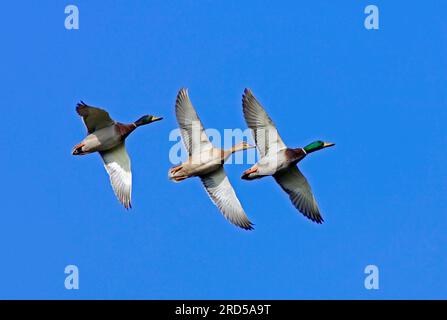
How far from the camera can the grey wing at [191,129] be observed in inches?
1061

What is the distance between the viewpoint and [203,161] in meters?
26.9

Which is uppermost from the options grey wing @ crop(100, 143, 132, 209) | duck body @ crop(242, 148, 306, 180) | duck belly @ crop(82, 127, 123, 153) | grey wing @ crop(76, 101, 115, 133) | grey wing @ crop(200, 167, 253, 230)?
grey wing @ crop(76, 101, 115, 133)

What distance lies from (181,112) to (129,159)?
5.88 ft

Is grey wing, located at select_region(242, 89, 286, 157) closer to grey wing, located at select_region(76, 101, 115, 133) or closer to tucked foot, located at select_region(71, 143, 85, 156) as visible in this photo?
grey wing, located at select_region(76, 101, 115, 133)

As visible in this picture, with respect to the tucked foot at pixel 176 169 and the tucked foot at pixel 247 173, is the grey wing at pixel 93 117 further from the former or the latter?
the tucked foot at pixel 247 173

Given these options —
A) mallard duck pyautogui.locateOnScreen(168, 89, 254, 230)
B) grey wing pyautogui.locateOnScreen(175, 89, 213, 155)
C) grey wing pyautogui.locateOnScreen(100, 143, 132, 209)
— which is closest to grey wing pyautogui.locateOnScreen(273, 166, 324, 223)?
mallard duck pyautogui.locateOnScreen(168, 89, 254, 230)

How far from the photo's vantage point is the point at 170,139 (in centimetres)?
2719

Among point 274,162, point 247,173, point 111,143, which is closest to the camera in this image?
point 247,173

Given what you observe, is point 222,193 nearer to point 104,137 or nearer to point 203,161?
point 203,161

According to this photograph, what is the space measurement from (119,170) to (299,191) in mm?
3525

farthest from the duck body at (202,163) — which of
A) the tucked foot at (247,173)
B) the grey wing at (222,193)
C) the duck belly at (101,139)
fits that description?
the duck belly at (101,139)

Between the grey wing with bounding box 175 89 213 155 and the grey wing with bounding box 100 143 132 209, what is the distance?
1.64 meters

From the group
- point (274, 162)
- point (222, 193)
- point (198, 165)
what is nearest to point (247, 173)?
point (274, 162)

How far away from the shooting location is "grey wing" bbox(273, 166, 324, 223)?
90.1 ft
